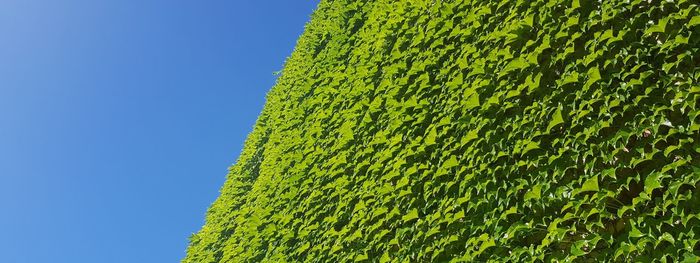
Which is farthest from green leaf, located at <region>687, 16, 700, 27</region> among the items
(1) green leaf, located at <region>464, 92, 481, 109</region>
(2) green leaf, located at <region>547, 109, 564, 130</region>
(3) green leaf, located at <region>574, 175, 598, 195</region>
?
(1) green leaf, located at <region>464, 92, 481, 109</region>

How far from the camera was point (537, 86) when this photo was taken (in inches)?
124

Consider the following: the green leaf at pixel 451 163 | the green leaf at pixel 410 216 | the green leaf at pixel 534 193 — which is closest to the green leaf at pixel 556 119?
the green leaf at pixel 534 193

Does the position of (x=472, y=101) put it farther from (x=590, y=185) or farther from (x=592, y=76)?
(x=590, y=185)

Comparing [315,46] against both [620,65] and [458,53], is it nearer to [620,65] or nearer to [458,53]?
[458,53]

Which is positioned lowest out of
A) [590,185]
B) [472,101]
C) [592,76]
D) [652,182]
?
[652,182]

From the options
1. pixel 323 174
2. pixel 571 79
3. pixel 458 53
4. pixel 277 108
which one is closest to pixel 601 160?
pixel 571 79

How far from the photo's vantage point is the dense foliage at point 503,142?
2547 millimetres

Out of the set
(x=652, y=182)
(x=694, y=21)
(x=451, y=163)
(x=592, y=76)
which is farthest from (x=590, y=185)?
(x=451, y=163)

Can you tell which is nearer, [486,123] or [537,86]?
[537,86]

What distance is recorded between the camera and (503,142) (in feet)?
10.6

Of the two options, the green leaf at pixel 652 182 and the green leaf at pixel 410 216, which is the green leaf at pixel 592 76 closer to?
the green leaf at pixel 652 182

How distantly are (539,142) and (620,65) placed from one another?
0.55 m

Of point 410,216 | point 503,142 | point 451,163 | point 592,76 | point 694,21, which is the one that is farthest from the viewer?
point 410,216

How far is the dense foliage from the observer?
2.55 meters
